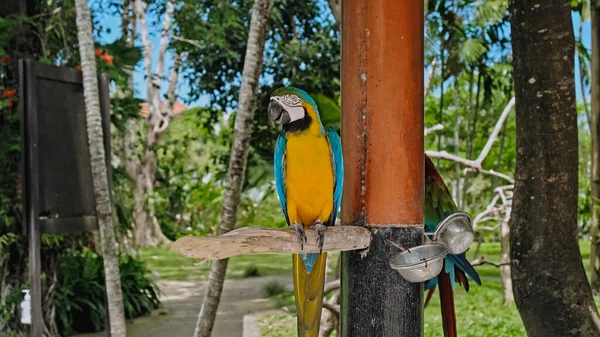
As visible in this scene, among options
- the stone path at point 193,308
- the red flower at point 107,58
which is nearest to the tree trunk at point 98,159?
the red flower at point 107,58

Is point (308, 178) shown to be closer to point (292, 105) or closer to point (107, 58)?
point (292, 105)

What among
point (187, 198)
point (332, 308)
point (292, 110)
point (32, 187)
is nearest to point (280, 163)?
point (292, 110)

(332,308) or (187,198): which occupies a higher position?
(187,198)

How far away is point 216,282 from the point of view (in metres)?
3.16

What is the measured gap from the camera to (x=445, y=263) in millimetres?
1831

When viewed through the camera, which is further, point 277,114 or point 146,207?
point 146,207

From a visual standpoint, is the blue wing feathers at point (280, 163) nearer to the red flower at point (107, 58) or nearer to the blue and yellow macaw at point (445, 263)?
the blue and yellow macaw at point (445, 263)

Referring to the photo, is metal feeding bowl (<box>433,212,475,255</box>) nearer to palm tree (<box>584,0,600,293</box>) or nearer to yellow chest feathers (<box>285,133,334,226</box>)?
yellow chest feathers (<box>285,133,334,226</box>)

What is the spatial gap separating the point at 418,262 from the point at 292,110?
17.6 inches

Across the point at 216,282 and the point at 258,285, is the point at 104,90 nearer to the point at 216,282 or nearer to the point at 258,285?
the point at 216,282

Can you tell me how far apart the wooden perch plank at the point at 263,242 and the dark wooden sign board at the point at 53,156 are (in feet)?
8.46

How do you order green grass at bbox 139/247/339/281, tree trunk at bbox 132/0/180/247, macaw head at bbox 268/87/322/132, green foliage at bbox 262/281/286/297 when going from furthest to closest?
tree trunk at bbox 132/0/180/247
green grass at bbox 139/247/339/281
green foliage at bbox 262/281/286/297
macaw head at bbox 268/87/322/132

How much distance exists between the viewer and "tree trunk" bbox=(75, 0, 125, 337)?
358cm

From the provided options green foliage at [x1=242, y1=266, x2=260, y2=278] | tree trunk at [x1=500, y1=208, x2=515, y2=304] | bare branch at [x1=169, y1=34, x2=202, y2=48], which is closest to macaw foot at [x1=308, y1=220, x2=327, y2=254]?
tree trunk at [x1=500, y1=208, x2=515, y2=304]
